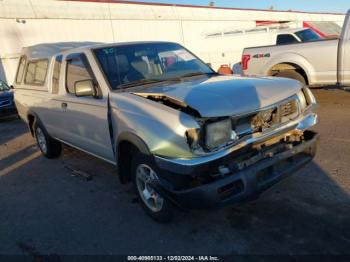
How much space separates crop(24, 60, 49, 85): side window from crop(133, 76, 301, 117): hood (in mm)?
2708

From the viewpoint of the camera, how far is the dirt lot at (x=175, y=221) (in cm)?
322

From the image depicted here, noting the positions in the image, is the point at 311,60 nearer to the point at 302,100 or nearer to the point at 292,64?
the point at 292,64

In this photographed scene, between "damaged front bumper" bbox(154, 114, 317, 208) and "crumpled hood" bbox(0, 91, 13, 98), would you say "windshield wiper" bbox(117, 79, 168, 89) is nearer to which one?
"damaged front bumper" bbox(154, 114, 317, 208)

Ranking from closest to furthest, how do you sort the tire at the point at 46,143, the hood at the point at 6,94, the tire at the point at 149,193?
the tire at the point at 149,193 < the tire at the point at 46,143 < the hood at the point at 6,94

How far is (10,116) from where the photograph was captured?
12742 millimetres

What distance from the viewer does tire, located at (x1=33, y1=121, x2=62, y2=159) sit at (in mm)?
6238

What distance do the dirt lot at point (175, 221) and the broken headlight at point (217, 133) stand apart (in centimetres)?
94

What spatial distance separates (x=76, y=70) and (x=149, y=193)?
2.10 m

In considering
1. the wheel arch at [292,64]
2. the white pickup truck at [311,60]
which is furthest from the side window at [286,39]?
the wheel arch at [292,64]

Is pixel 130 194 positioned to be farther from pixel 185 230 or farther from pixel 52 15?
pixel 52 15

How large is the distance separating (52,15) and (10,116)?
7532 millimetres

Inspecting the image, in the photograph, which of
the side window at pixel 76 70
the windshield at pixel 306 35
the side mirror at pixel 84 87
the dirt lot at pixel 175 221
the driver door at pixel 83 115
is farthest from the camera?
the windshield at pixel 306 35

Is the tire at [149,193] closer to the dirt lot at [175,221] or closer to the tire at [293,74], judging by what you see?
the dirt lot at [175,221]

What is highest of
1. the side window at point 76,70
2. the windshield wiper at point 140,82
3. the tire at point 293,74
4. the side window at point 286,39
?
the side window at point 76,70
